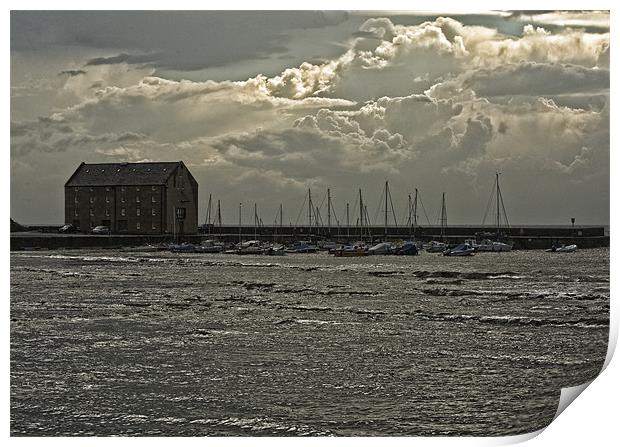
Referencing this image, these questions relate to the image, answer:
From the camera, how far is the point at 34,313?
21.7ft

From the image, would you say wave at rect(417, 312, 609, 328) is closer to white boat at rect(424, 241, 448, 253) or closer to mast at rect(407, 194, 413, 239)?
white boat at rect(424, 241, 448, 253)

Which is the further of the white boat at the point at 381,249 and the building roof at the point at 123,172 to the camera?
the white boat at the point at 381,249

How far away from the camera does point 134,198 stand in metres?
6.71

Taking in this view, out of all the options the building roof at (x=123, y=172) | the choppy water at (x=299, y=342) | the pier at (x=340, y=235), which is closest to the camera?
the choppy water at (x=299, y=342)

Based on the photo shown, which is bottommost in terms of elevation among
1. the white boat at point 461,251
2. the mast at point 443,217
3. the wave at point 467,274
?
the wave at point 467,274

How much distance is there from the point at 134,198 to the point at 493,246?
8.85ft

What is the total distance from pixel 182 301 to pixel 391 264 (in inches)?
64.7

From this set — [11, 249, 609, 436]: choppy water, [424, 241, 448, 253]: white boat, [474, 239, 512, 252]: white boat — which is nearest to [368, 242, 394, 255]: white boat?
[11, 249, 609, 436]: choppy water

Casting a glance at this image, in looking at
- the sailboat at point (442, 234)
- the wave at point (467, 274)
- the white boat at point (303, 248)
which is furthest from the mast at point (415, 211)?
the white boat at point (303, 248)

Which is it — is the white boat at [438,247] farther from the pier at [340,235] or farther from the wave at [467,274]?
the wave at [467,274]

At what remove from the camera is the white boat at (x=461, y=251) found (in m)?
6.92

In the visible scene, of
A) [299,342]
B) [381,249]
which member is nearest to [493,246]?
[381,249]

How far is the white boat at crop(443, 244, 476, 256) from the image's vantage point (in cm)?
692

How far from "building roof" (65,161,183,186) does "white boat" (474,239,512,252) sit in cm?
230
